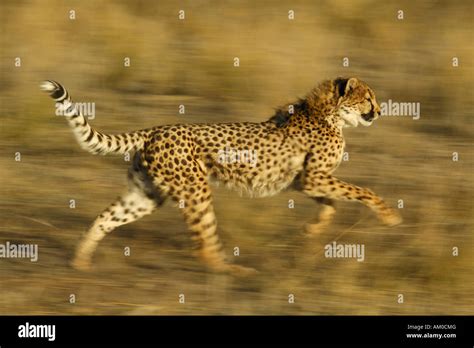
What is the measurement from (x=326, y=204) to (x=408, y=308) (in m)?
0.96

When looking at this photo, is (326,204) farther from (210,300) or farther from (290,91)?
(290,91)

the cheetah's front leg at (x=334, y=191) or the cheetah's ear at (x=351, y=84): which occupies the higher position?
the cheetah's ear at (x=351, y=84)

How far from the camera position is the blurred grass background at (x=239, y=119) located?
7191 millimetres

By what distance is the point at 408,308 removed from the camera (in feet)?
23.1

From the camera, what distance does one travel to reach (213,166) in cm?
733

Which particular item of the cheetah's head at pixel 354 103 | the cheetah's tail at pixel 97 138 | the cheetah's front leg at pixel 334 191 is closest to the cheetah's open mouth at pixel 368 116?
the cheetah's head at pixel 354 103

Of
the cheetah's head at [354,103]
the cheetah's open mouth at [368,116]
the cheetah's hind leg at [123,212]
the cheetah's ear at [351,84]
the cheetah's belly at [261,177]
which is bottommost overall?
the cheetah's hind leg at [123,212]

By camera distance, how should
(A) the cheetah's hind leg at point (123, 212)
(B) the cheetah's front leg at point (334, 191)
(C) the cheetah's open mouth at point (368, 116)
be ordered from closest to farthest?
(A) the cheetah's hind leg at point (123, 212) < (B) the cheetah's front leg at point (334, 191) < (C) the cheetah's open mouth at point (368, 116)

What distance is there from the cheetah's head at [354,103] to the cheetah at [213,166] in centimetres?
5

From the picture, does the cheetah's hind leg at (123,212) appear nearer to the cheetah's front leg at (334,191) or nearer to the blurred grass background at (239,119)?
the blurred grass background at (239,119)

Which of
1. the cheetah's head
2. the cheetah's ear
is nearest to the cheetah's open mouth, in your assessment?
the cheetah's head

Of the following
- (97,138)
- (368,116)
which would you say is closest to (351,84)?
(368,116)

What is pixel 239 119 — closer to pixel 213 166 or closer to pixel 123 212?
pixel 213 166

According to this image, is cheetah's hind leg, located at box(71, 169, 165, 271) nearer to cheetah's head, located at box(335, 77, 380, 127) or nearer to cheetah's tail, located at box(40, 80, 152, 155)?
cheetah's tail, located at box(40, 80, 152, 155)
